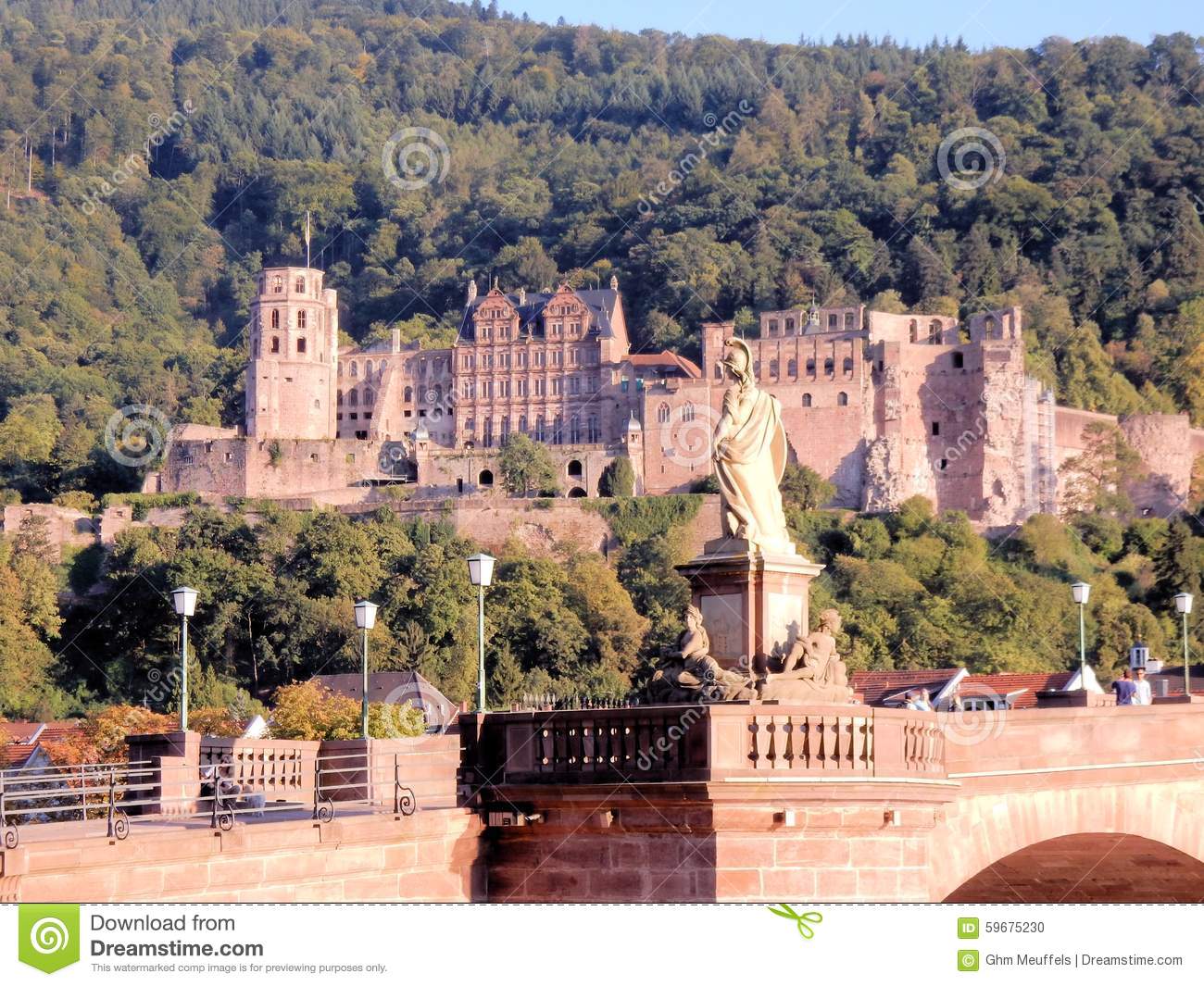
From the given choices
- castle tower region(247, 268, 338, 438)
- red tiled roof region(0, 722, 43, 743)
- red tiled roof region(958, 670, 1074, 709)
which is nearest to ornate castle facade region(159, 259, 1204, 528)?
castle tower region(247, 268, 338, 438)

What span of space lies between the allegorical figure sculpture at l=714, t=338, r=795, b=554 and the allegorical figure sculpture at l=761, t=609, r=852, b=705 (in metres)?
1.16

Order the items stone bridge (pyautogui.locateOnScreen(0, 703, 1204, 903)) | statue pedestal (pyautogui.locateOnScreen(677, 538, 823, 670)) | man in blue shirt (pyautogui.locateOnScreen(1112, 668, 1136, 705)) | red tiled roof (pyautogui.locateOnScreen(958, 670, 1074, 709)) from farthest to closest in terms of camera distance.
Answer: red tiled roof (pyautogui.locateOnScreen(958, 670, 1074, 709))
man in blue shirt (pyautogui.locateOnScreen(1112, 668, 1136, 705))
statue pedestal (pyautogui.locateOnScreen(677, 538, 823, 670))
stone bridge (pyautogui.locateOnScreen(0, 703, 1204, 903))

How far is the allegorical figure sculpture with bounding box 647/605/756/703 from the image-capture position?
2302cm

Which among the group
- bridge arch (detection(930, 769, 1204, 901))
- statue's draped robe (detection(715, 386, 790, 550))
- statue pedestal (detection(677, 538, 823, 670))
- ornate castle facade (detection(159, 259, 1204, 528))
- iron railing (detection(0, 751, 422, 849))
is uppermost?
ornate castle facade (detection(159, 259, 1204, 528))

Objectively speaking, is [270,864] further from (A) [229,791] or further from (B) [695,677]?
(A) [229,791]

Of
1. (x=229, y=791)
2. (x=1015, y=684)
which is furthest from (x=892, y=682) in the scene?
(x=229, y=791)

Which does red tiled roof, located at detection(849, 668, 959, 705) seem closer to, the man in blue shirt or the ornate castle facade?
the man in blue shirt

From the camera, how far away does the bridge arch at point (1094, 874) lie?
30.0 metres

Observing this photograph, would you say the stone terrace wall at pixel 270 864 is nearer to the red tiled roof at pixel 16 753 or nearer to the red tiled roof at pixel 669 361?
the red tiled roof at pixel 16 753

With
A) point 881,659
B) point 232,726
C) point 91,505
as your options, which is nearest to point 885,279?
point 91,505

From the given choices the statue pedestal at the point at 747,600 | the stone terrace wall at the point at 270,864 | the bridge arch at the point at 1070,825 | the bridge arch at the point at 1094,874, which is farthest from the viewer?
the bridge arch at the point at 1094,874

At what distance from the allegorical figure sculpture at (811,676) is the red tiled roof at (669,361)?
4853 inches

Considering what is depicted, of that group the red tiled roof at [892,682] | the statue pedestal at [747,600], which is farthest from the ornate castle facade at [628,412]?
the statue pedestal at [747,600]

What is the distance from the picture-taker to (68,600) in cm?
12825
